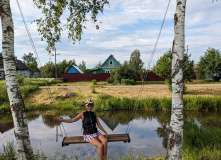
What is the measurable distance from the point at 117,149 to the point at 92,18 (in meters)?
5.46

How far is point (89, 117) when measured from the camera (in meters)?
5.13

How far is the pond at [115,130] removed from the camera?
283 inches

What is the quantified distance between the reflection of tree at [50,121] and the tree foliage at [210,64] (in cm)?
2883

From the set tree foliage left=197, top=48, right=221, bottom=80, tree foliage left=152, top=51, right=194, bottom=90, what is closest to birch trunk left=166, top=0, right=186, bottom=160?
tree foliage left=152, top=51, right=194, bottom=90

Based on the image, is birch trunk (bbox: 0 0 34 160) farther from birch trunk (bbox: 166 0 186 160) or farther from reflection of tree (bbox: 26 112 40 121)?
reflection of tree (bbox: 26 112 40 121)

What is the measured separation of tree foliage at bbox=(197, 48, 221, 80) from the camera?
103 feet

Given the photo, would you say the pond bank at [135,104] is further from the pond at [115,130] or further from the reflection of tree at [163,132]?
the reflection of tree at [163,132]

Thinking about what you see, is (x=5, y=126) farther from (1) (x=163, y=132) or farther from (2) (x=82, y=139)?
(1) (x=163, y=132)

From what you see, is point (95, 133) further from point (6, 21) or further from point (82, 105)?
Answer: point (82, 105)

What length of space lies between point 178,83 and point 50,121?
10.2m

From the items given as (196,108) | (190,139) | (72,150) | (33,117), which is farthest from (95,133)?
(196,108)

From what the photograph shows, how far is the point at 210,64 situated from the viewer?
31.8 metres

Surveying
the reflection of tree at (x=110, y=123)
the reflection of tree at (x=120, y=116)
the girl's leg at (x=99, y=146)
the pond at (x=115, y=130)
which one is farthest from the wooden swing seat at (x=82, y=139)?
the reflection of tree at (x=120, y=116)

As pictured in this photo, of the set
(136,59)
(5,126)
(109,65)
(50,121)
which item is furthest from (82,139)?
(136,59)
